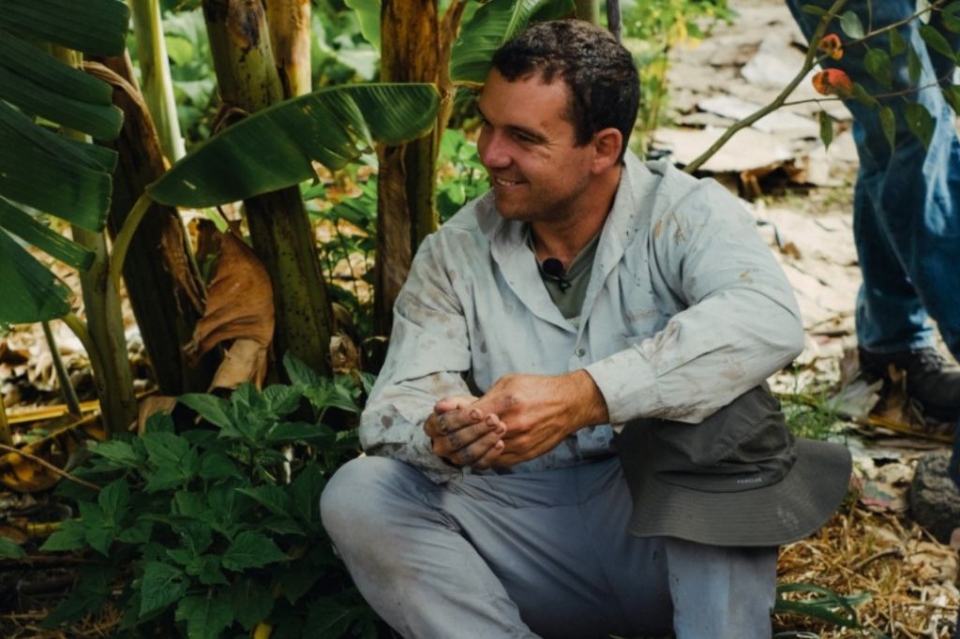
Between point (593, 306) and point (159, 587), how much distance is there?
3.38 feet

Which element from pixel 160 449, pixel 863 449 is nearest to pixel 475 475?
pixel 160 449


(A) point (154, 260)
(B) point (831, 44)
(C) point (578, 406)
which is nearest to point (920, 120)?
(B) point (831, 44)

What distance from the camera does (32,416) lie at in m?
4.06

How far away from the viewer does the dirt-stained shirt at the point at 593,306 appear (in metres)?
2.62

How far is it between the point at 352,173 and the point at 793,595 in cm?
287

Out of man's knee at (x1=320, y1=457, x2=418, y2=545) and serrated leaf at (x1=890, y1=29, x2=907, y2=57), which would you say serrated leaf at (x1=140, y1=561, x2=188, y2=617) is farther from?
serrated leaf at (x1=890, y1=29, x2=907, y2=57)

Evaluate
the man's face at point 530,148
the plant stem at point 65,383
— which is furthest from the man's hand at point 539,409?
the plant stem at point 65,383

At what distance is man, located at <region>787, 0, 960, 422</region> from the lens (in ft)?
12.1

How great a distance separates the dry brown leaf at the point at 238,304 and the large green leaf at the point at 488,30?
67cm

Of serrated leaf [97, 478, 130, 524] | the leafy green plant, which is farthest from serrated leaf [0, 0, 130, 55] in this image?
serrated leaf [97, 478, 130, 524]

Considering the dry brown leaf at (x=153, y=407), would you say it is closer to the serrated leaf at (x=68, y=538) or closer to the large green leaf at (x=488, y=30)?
the serrated leaf at (x=68, y=538)

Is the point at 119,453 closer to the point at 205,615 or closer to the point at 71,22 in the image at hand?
the point at 205,615

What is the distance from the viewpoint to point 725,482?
2.58 metres

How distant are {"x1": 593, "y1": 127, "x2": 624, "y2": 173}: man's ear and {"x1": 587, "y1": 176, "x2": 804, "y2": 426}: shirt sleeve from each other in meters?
0.28
